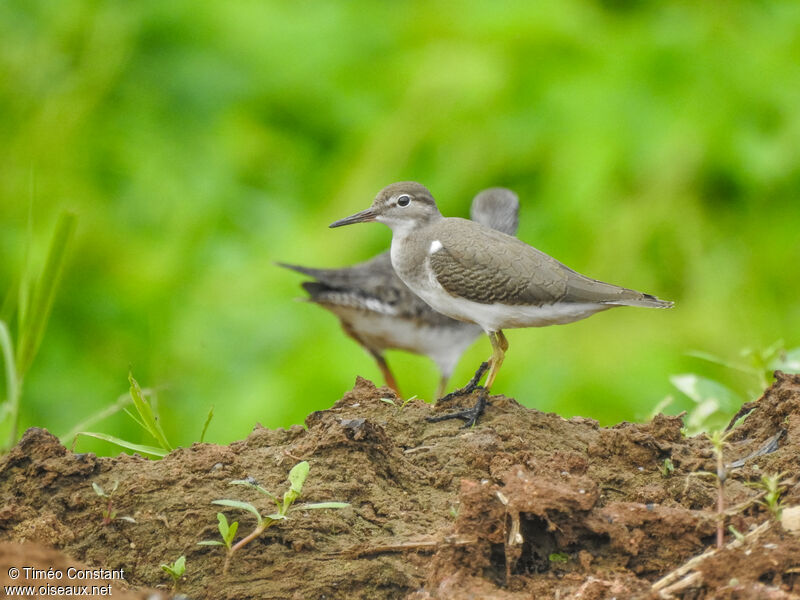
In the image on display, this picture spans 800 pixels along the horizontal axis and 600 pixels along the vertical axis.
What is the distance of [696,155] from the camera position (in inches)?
233

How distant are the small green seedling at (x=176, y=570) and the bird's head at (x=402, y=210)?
1.91 meters

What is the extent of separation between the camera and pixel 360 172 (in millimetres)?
6094

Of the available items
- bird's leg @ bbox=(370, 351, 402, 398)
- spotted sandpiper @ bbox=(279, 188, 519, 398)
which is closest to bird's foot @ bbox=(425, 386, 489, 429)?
spotted sandpiper @ bbox=(279, 188, 519, 398)

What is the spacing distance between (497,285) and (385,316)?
243cm

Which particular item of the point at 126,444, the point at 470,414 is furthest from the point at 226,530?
the point at 470,414

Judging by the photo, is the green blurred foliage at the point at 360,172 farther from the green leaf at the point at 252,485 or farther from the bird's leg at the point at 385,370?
the green leaf at the point at 252,485

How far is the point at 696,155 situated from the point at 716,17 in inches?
40.0

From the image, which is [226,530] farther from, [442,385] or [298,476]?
[442,385]

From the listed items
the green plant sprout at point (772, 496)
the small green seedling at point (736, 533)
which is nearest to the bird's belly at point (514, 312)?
the green plant sprout at point (772, 496)

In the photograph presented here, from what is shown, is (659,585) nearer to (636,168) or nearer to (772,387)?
(772,387)

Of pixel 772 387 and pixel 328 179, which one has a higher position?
pixel 328 179

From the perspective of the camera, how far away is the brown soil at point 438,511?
230 centimetres

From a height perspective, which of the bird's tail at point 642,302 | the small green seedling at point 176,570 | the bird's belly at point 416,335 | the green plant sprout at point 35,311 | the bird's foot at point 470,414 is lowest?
the small green seedling at point 176,570

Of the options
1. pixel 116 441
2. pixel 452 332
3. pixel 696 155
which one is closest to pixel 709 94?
pixel 696 155
